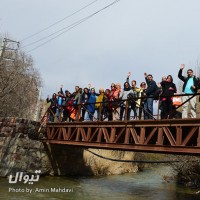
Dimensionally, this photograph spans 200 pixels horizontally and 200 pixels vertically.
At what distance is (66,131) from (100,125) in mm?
3396

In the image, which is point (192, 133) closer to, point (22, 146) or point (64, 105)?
point (64, 105)

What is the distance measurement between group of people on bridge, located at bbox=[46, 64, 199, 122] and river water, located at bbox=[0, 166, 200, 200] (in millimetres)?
3401

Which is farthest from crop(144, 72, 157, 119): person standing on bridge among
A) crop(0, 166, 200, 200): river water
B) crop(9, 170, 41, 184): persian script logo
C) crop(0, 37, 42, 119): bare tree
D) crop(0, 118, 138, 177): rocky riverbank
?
crop(0, 37, 42, 119): bare tree

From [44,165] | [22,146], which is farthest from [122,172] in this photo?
[22,146]

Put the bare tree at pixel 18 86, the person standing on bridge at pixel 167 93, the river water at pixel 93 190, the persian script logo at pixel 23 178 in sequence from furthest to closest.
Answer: the bare tree at pixel 18 86
the persian script logo at pixel 23 178
the river water at pixel 93 190
the person standing on bridge at pixel 167 93

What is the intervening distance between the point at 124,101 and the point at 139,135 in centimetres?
155

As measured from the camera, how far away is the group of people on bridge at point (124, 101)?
11438 millimetres

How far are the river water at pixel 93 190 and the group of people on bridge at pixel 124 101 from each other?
3401 millimetres

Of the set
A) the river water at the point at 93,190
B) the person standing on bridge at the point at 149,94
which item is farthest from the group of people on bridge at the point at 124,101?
the river water at the point at 93,190

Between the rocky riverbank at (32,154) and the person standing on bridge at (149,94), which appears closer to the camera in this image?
the person standing on bridge at (149,94)

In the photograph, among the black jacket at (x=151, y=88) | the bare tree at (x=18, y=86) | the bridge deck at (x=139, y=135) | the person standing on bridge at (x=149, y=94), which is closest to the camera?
the bridge deck at (x=139, y=135)

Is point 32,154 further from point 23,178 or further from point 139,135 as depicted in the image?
point 139,135

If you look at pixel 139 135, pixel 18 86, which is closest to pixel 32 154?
pixel 139 135

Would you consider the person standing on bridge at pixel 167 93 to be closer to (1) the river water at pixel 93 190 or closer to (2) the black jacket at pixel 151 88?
(2) the black jacket at pixel 151 88
